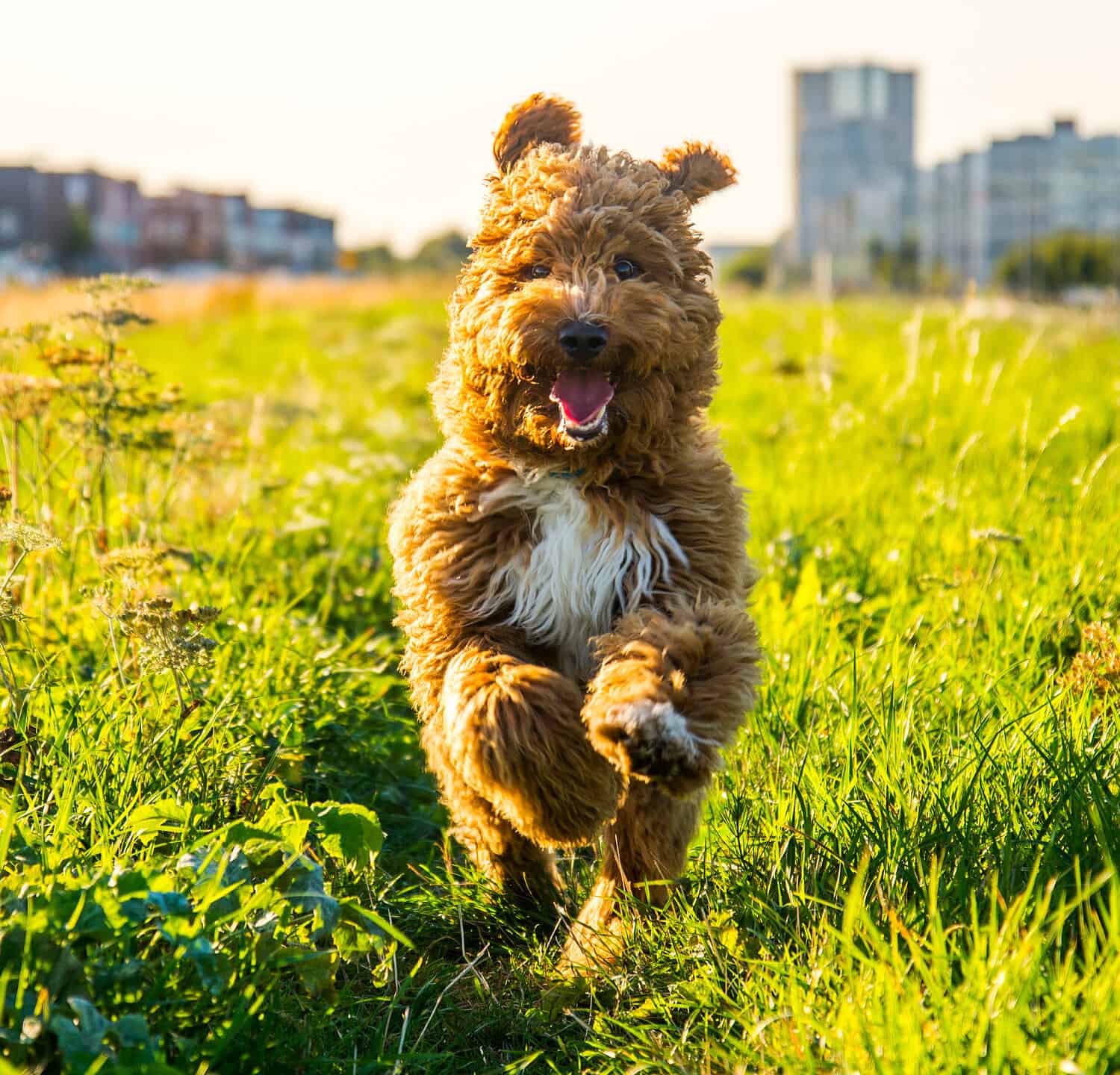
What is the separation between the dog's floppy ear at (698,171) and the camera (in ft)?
12.9

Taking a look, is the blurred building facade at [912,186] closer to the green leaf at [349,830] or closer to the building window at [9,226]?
the building window at [9,226]

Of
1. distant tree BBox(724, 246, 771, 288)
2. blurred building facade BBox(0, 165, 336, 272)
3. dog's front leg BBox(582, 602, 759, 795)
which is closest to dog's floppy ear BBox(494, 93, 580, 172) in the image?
dog's front leg BBox(582, 602, 759, 795)

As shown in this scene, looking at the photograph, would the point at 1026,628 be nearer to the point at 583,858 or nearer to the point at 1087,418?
the point at 583,858

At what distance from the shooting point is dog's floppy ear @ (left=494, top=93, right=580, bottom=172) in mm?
3924

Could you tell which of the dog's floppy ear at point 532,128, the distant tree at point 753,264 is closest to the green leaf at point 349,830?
the dog's floppy ear at point 532,128

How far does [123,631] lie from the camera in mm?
3885

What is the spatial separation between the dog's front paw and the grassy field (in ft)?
1.36

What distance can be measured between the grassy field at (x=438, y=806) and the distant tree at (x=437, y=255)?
2736 cm

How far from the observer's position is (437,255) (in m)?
41.3

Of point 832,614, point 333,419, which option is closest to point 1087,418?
point 832,614

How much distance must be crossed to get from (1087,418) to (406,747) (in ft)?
16.4

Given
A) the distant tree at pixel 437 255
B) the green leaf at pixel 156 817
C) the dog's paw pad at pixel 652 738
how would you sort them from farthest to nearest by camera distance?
1. the distant tree at pixel 437 255
2. the green leaf at pixel 156 817
3. the dog's paw pad at pixel 652 738

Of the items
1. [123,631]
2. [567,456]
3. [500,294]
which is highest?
[500,294]

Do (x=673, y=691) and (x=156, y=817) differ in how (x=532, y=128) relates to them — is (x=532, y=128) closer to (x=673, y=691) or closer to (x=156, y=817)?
(x=673, y=691)
